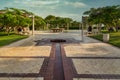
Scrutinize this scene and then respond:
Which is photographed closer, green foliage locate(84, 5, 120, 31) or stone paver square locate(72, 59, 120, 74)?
stone paver square locate(72, 59, 120, 74)

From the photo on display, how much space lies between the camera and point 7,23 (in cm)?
2706

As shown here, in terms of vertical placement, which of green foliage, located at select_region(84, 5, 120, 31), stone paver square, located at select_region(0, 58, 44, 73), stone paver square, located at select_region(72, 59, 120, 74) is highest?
green foliage, located at select_region(84, 5, 120, 31)

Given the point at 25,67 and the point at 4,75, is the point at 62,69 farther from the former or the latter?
the point at 4,75

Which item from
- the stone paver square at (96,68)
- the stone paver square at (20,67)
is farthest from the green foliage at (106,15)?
the stone paver square at (20,67)

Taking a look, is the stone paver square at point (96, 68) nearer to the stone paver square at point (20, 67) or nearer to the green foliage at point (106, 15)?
the stone paver square at point (20, 67)

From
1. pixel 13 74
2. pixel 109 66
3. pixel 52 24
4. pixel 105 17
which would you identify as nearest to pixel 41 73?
pixel 13 74

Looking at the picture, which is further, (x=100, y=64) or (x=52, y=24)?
(x=52, y=24)

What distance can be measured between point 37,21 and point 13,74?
32.9 m

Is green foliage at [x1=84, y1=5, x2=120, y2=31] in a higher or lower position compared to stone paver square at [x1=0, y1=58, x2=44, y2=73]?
higher

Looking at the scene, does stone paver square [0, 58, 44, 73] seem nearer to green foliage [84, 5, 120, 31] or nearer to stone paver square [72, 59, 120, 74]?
stone paver square [72, 59, 120, 74]

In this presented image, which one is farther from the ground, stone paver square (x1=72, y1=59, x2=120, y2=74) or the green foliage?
the green foliage

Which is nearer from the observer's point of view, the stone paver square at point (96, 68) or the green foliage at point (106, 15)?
the stone paver square at point (96, 68)

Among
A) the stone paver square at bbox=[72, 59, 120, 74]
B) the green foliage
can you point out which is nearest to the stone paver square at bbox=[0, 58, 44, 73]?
the stone paver square at bbox=[72, 59, 120, 74]

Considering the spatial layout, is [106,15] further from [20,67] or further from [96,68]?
[20,67]
